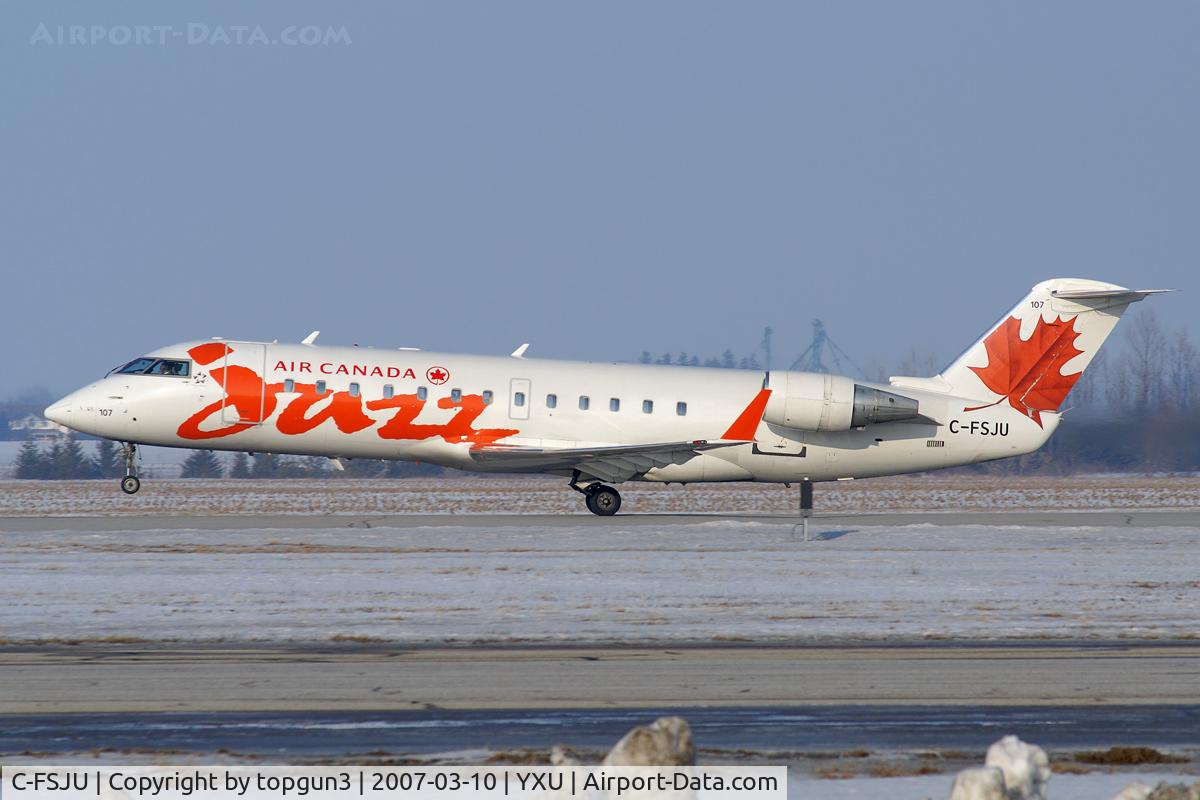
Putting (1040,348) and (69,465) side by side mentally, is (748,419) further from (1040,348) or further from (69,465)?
(69,465)

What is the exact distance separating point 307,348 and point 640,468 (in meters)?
7.44

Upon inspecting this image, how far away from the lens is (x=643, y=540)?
2478 cm

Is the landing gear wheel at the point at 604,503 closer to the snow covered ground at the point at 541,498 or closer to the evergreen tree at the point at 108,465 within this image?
the snow covered ground at the point at 541,498

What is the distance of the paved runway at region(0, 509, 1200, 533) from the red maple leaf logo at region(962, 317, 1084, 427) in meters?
2.63

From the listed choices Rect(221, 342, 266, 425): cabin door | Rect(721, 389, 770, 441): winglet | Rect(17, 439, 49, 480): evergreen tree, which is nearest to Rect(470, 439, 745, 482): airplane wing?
Rect(721, 389, 770, 441): winglet

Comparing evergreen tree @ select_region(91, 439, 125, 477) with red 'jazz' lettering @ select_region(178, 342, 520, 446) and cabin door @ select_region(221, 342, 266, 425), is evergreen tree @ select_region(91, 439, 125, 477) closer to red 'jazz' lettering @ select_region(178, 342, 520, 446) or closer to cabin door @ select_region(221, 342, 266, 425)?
red 'jazz' lettering @ select_region(178, 342, 520, 446)

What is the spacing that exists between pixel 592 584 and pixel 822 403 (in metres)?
11.9

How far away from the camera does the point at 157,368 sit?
28.9 meters

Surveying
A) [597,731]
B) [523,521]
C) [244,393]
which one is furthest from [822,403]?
[597,731]

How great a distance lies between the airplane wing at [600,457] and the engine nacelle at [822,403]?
1278 millimetres

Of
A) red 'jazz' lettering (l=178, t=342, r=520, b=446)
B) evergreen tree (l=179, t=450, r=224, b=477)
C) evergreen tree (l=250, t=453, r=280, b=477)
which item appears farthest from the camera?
evergreen tree (l=179, t=450, r=224, b=477)

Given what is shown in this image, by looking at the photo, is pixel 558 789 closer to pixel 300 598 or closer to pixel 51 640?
pixel 51 640

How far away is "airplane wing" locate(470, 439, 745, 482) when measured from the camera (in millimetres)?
28688

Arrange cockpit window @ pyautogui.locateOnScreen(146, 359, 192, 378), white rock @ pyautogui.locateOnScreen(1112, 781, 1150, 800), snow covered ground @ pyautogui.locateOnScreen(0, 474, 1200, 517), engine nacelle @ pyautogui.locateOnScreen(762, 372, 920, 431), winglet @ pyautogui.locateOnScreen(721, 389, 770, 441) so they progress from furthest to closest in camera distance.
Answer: snow covered ground @ pyautogui.locateOnScreen(0, 474, 1200, 517) < winglet @ pyautogui.locateOnScreen(721, 389, 770, 441) < engine nacelle @ pyautogui.locateOnScreen(762, 372, 920, 431) < cockpit window @ pyautogui.locateOnScreen(146, 359, 192, 378) < white rock @ pyautogui.locateOnScreen(1112, 781, 1150, 800)
